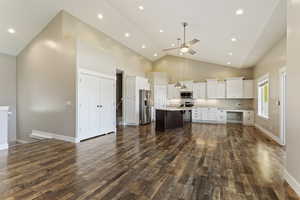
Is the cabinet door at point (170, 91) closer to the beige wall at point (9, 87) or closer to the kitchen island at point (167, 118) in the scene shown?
the kitchen island at point (167, 118)

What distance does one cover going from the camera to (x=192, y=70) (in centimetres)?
995

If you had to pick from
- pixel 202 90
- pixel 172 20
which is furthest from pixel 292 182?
pixel 202 90

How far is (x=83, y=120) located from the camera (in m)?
5.03

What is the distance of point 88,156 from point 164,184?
6.63 ft

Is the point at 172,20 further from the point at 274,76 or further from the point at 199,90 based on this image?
the point at 199,90

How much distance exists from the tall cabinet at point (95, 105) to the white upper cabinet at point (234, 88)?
248 inches

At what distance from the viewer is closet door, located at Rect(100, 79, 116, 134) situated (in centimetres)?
575

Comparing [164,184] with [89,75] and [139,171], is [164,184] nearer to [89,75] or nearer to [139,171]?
[139,171]

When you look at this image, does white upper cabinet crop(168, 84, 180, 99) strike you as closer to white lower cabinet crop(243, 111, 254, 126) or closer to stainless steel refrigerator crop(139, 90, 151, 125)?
stainless steel refrigerator crop(139, 90, 151, 125)

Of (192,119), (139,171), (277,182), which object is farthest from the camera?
(192,119)

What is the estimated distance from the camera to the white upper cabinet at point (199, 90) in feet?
30.7

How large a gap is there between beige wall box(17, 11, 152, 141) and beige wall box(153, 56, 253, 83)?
4.99 meters

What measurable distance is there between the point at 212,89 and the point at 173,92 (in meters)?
2.27

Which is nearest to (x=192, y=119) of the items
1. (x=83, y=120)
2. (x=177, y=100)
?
(x=177, y=100)
